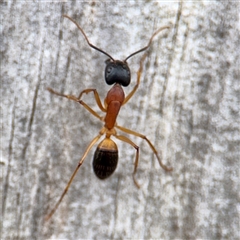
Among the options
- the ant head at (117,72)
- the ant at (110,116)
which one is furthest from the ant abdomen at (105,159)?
the ant head at (117,72)

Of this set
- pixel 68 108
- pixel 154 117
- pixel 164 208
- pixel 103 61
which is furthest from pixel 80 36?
pixel 164 208

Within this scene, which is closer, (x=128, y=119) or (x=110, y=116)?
(x=128, y=119)

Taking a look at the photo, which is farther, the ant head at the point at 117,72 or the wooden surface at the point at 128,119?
the ant head at the point at 117,72

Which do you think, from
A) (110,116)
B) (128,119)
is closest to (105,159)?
(128,119)

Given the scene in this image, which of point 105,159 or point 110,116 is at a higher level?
point 110,116

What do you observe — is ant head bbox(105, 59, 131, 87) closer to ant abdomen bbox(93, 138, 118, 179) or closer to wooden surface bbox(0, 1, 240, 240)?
wooden surface bbox(0, 1, 240, 240)

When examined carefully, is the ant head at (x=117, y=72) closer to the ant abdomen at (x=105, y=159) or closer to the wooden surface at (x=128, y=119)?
the wooden surface at (x=128, y=119)

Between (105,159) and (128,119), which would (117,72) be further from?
(105,159)

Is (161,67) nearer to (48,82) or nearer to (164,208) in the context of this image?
(48,82)
